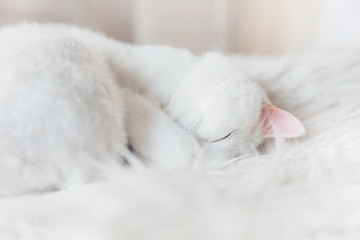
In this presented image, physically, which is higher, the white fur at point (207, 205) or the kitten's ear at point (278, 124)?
the white fur at point (207, 205)

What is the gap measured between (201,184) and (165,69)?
428mm

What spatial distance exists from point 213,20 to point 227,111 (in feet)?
6.75

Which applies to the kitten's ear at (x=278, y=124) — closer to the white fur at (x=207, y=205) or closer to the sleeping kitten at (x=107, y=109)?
the sleeping kitten at (x=107, y=109)

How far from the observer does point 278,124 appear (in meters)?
0.75

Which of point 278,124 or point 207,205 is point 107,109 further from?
point 278,124

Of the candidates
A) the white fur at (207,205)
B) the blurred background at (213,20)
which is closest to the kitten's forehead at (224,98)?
the white fur at (207,205)

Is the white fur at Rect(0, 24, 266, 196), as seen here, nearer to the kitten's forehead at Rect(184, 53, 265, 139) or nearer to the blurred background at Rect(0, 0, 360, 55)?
the kitten's forehead at Rect(184, 53, 265, 139)

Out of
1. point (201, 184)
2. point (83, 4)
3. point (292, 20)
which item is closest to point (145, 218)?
point (201, 184)

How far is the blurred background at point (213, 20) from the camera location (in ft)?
6.43

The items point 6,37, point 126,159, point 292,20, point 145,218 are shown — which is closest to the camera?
point 145,218

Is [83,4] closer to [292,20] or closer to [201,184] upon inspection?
[292,20]

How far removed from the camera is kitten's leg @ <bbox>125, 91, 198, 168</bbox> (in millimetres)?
587

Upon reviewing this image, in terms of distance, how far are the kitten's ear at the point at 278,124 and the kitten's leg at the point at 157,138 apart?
0.65ft

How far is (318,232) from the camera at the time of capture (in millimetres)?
406
